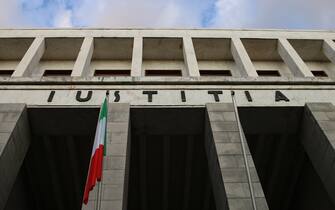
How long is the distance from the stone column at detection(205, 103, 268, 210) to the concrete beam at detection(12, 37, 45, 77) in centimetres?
822

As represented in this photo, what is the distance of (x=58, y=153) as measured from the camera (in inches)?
635

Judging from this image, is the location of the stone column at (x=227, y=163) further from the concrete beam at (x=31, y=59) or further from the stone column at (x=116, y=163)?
the concrete beam at (x=31, y=59)

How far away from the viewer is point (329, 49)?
64.7 ft

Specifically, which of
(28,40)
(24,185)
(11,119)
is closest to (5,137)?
(11,119)

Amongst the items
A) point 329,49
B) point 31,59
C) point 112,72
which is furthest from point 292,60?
point 31,59

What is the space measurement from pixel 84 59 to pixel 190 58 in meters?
4.89

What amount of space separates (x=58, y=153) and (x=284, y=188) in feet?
33.4

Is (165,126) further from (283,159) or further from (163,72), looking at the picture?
(163,72)

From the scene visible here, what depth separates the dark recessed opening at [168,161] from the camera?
1452 cm

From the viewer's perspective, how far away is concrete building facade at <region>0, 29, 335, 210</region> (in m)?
12.6

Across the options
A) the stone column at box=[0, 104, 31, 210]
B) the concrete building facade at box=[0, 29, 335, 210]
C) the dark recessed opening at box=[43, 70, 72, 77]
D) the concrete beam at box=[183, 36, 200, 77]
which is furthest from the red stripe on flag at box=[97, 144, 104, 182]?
the dark recessed opening at box=[43, 70, 72, 77]

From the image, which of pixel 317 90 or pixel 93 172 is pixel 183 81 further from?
pixel 93 172

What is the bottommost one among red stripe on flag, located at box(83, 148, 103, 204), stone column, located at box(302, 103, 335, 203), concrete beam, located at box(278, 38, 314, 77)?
red stripe on flag, located at box(83, 148, 103, 204)

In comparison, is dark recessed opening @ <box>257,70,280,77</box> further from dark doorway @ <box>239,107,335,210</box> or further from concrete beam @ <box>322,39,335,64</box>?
dark doorway @ <box>239,107,335,210</box>
